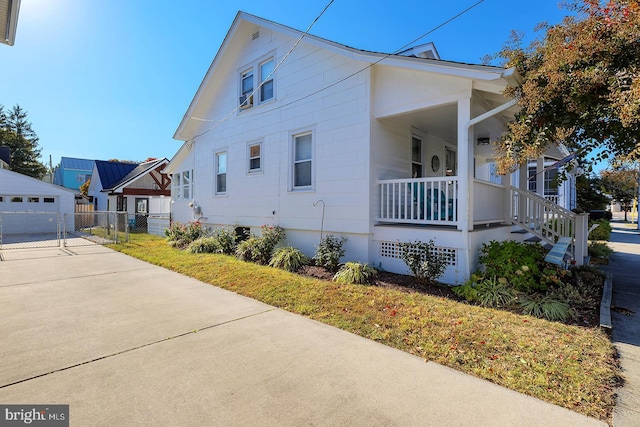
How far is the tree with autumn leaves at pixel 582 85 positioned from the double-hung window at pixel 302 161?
Answer: 4.68m

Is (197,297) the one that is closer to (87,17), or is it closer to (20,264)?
(20,264)

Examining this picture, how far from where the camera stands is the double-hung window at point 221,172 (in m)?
11.7

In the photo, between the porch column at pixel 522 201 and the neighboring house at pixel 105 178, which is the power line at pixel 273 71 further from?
the neighboring house at pixel 105 178

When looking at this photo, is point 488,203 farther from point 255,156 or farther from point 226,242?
point 226,242

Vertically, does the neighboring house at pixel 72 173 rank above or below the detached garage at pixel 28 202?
above

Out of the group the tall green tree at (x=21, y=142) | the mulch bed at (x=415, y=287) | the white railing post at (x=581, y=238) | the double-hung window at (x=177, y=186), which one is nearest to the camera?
the mulch bed at (x=415, y=287)

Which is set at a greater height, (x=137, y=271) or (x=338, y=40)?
(x=338, y=40)

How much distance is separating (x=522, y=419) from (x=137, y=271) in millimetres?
8016

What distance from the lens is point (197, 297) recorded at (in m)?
5.57

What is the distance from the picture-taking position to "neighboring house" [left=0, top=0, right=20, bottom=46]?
4.64m

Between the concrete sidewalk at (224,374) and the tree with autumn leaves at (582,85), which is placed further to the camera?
the tree with autumn leaves at (582,85)

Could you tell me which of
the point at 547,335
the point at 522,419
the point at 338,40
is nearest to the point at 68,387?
the point at 522,419

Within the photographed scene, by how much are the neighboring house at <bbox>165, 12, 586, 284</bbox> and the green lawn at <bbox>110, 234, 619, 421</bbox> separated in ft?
5.85

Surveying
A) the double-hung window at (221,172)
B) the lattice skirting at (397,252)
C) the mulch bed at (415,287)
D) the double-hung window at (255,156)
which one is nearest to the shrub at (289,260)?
the mulch bed at (415,287)
